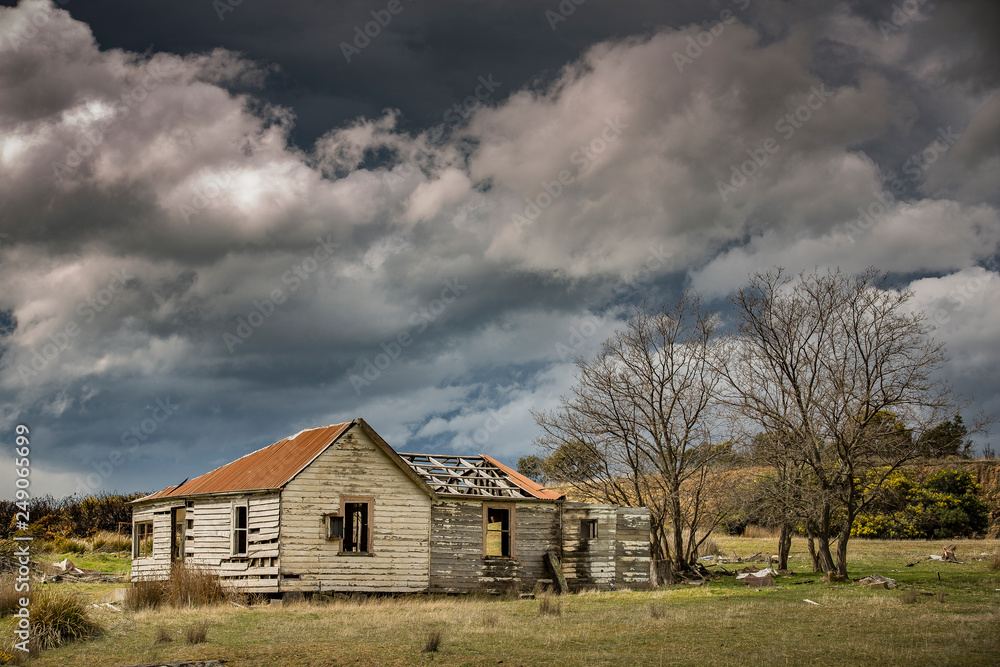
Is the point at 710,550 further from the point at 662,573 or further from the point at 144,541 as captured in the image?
the point at 144,541

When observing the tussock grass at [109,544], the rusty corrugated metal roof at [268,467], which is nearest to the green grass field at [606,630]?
the rusty corrugated metal roof at [268,467]

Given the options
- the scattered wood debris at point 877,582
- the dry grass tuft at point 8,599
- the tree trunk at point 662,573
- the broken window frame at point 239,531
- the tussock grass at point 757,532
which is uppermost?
the broken window frame at point 239,531

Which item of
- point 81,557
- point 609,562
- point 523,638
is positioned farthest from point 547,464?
point 81,557

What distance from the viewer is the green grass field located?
1258cm

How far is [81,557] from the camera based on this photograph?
36.0m

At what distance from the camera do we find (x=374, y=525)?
25344mm

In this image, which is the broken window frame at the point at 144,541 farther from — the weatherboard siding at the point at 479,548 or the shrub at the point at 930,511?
the shrub at the point at 930,511

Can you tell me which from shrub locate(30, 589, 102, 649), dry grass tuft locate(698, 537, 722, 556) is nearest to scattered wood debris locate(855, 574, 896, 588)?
dry grass tuft locate(698, 537, 722, 556)

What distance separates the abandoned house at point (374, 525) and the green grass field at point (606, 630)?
4.51 feet

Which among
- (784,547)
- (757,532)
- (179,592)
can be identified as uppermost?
(179,592)

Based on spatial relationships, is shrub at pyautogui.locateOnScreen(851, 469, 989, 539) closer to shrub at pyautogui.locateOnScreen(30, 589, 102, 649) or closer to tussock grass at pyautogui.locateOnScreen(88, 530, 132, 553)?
tussock grass at pyautogui.locateOnScreen(88, 530, 132, 553)

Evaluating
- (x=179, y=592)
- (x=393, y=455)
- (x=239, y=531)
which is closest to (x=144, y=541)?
(x=239, y=531)

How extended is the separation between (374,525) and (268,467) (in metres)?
4.44

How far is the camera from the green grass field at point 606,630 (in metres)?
12.6
